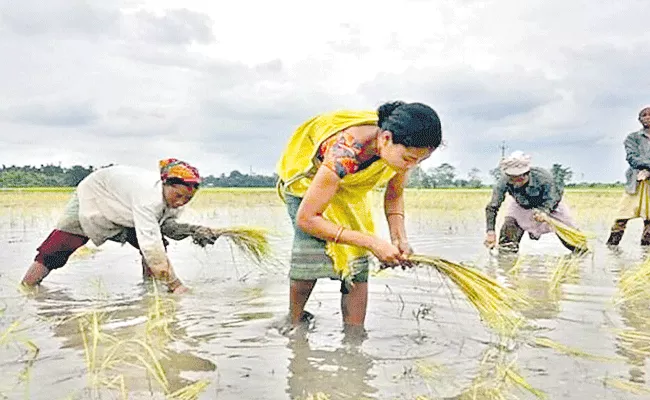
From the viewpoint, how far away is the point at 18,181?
36188mm

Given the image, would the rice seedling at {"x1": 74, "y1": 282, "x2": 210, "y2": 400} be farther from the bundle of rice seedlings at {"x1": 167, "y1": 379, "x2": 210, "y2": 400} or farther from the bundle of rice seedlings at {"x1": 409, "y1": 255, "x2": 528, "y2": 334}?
the bundle of rice seedlings at {"x1": 409, "y1": 255, "x2": 528, "y2": 334}

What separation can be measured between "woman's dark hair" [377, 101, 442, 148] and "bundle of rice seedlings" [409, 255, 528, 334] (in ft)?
1.78

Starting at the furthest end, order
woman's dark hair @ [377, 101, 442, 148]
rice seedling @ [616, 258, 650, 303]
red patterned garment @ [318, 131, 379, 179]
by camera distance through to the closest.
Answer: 1. rice seedling @ [616, 258, 650, 303]
2. red patterned garment @ [318, 131, 379, 179]
3. woman's dark hair @ [377, 101, 442, 148]

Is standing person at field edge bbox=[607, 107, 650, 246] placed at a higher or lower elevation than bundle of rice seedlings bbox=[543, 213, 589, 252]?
higher

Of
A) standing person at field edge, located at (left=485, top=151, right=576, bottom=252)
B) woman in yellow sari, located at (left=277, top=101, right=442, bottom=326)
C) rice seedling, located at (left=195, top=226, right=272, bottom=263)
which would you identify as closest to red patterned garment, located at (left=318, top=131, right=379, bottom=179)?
woman in yellow sari, located at (left=277, top=101, right=442, bottom=326)

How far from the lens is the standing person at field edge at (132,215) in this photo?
14.8 ft

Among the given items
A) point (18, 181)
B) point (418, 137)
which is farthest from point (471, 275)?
point (18, 181)

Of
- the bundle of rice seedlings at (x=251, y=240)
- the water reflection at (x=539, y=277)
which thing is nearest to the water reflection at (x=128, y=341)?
the bundle of rice seedlings at (x=251, y=240)

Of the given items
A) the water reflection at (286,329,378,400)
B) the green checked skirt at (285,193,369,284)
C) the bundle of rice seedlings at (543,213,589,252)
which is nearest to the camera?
the water reflection at (286,329,378,400)

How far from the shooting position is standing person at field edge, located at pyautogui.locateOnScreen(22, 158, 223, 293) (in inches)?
178

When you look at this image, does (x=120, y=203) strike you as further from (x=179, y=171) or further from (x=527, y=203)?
(x=527, y=203)

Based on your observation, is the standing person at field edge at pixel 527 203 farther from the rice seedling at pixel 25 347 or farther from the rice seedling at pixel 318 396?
the rice seedling at pixel 25 347

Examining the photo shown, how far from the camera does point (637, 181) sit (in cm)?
791

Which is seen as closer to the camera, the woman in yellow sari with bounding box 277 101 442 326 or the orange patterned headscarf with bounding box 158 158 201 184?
the woman in yellow sari with bounding box 277 101 442 326
